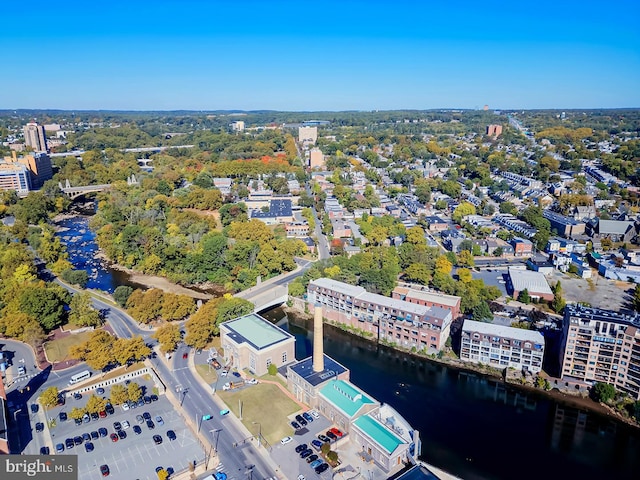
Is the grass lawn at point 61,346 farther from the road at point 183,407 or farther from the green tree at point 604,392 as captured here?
the green tree at point 604,392

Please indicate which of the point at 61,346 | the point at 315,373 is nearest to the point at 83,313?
the point at 61,346

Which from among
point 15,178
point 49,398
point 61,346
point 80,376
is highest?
point 15,178

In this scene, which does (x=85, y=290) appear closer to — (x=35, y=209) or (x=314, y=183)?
(x=35, y=209)

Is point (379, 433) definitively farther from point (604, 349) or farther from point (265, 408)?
point (604, 349)

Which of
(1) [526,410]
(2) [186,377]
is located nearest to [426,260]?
(1) [526,410]

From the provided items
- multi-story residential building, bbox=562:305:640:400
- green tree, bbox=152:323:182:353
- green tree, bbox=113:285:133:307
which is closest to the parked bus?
green tree, bbox=152:323:182:353
